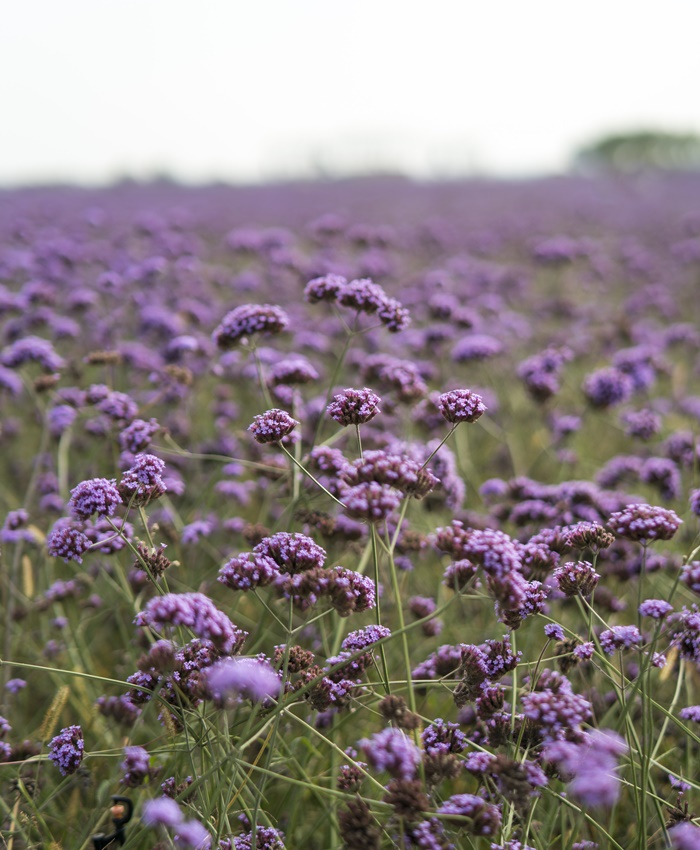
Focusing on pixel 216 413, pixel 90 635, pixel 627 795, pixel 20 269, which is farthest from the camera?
pixel 20 269

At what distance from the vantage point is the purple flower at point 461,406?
2.29 meters

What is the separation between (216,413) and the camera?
16.9 ft

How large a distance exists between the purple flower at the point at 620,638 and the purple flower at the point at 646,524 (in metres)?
0.27

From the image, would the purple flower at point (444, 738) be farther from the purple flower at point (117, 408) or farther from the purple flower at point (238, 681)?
the purple flower at point (117, 408)

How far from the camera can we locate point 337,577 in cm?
→ 194

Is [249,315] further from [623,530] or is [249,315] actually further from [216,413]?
[216,413]

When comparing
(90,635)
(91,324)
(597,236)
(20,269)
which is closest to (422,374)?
(90,635)

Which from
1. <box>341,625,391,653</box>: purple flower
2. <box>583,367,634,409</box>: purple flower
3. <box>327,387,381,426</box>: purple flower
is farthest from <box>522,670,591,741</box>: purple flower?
<box>583,367,634,409</box>: purple flower

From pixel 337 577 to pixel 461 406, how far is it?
675mm

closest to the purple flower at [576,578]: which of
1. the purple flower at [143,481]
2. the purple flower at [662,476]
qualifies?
the purple flower at [143,481]

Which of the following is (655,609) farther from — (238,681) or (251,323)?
(251,323)

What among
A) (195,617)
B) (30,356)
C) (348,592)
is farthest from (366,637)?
(30,356)

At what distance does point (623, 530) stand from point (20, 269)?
672 cm

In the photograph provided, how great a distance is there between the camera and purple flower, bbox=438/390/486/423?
2.29 m
